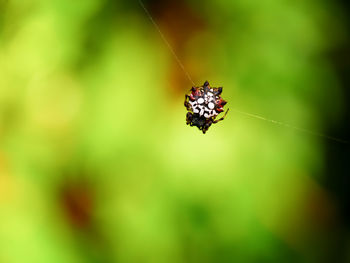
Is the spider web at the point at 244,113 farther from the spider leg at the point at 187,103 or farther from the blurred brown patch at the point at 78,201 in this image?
the blurred brown patch at the point at 78,201

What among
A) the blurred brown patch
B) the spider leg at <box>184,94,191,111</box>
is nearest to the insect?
the spider leg at <box>184,94,191,111</box>

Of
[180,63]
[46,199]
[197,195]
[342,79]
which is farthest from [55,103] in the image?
[342,79]

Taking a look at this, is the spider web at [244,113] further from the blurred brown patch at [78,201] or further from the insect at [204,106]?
the blurred brown patch at [78,201]

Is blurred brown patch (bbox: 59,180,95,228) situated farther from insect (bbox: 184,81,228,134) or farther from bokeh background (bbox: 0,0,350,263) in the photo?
insect (bbox: 184,81,228,134)

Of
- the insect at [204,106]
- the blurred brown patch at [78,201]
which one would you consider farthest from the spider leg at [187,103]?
the blurred brown patch at [78,201]

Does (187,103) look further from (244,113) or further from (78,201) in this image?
(78,201)

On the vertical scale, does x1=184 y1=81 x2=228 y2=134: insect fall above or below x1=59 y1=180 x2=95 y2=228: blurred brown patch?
above

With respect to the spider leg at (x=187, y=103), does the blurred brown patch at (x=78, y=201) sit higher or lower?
lower
